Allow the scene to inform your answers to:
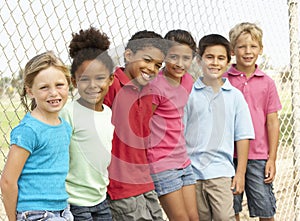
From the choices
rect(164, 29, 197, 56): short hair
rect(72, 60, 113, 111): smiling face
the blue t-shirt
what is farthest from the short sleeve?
rect(164, 29, 197, 56): short hair

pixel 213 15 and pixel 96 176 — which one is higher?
pixel 213 15

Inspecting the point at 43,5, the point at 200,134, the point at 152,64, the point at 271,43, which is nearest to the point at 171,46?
the point at 152,64

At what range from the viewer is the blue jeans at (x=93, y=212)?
2756 millimetres

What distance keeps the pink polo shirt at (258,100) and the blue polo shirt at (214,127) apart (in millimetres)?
227

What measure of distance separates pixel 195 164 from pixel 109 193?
2.74 ft

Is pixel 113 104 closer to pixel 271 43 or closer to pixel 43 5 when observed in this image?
pixel 43 5

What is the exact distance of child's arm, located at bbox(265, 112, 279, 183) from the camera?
399 cm

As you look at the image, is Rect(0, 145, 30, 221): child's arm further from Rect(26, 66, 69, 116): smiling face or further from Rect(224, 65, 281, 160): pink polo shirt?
Rect(224, 65, 281, 160): pink polo shirt

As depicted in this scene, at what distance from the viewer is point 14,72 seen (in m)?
2.91

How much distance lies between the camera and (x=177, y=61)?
3443 mm

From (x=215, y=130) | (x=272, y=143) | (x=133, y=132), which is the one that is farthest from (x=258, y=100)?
(x=133, y=132)

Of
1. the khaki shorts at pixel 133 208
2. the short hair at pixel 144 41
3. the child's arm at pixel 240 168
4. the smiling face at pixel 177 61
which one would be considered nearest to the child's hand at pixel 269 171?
the child's arm at pixel 240 168

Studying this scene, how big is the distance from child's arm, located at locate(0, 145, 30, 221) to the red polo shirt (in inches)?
27.1

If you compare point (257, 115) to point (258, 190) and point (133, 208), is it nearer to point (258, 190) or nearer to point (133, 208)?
point (258, 190)
